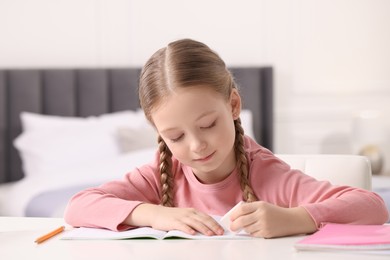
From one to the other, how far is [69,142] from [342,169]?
2.16 meters

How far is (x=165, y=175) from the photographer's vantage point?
1490 millimetres

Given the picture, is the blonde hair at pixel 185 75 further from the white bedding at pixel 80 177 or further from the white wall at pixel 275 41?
the white wall at pixel 275 41

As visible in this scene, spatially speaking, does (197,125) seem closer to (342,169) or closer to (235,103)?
(235,103)

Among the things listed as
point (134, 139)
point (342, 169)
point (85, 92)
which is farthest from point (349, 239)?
point (85, 92)

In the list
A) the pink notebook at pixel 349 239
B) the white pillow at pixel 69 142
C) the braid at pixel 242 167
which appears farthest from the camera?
the white pillow at pixel 69 142

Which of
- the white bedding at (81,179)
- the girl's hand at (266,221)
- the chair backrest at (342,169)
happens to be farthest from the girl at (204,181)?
the white bedding at (81,179)

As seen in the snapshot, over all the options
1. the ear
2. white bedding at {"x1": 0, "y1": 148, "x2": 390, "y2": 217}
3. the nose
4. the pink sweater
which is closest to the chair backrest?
the pink sweater

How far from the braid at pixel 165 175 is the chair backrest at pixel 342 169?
0.37m

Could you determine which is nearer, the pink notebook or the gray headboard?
the pink notebook

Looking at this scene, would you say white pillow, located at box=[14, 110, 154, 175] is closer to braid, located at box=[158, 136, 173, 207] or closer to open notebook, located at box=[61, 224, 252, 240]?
braid, located at box=[158, 136, 173, 207]

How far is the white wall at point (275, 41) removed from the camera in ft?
13.4

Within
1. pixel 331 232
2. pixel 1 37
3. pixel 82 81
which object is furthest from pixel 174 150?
pixel 1 37

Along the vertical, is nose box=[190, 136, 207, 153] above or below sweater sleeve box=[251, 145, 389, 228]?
above

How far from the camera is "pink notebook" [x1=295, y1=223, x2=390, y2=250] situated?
1030 mm
